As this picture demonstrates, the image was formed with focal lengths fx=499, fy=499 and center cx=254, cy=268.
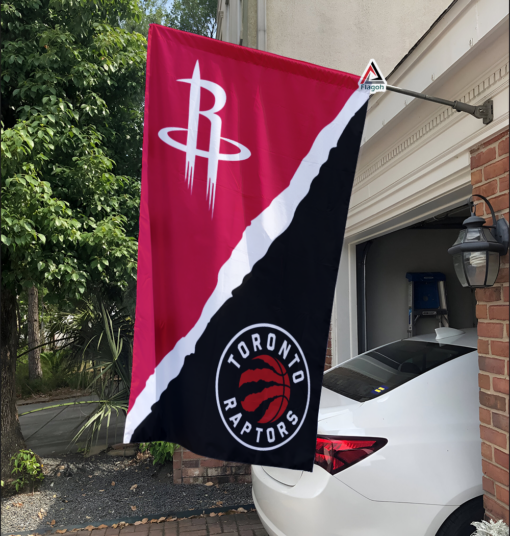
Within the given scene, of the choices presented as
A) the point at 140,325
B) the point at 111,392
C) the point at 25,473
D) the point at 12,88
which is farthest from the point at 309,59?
the point at 25,473

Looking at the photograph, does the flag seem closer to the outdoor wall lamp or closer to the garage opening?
the outdoor wall lamp

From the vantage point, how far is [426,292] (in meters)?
7.05

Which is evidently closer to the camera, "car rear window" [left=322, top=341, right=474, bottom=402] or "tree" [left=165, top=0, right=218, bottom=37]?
"car rear window" [left=322, top=341, right=474, bottom=402]

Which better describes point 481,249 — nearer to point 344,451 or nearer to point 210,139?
point 344,451

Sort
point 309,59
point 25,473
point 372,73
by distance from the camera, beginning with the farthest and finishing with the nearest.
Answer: point 309,59
point 25,473
point 372,73

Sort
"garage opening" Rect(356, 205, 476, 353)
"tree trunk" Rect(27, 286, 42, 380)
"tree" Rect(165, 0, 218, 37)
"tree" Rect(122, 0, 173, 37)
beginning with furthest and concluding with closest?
1. "tree" Rect(165, 0, 218, 37)
2. "tree trunk" Rect(27, 286, 42, 380)
3. "tree" Rect(122, 0, 173, 37)
4. "garage opening" Rect(356, 205, 476, 353)

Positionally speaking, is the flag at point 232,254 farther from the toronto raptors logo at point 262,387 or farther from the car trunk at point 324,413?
the car trunk at point 324,413

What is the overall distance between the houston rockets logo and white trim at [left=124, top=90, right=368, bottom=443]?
263 millimetres

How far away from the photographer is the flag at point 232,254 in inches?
93.4

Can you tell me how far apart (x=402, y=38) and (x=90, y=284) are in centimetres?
539

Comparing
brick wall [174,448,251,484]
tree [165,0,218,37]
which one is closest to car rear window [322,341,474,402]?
brick wall [174,448,251,484]

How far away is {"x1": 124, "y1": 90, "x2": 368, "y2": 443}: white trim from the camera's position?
236 centimetres

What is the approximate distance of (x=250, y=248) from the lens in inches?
Result: 96.9

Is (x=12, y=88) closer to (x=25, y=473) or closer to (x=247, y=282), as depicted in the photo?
(x=25, y=473)
